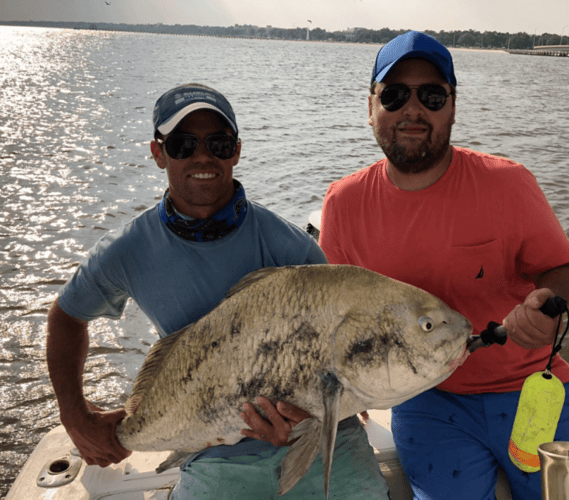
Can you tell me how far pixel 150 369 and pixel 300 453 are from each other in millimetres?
809

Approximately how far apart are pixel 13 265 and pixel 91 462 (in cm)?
626

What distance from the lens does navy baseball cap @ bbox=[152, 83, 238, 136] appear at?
235cm

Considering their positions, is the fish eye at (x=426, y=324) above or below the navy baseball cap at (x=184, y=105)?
below

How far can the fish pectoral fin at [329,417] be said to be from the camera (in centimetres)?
185

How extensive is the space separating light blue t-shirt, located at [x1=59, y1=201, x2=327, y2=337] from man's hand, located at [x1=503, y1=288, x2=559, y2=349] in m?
0.93

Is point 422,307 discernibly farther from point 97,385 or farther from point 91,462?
point 97,385

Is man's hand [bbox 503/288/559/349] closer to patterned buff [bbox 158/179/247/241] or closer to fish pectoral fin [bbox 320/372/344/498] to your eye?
fish pectoral fin [bbox 320/372/344/498]

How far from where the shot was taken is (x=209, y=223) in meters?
2.38

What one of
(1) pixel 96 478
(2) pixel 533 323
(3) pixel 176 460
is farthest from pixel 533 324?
(1) pixel 96 478

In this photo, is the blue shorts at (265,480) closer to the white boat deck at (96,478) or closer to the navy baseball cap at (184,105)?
the white boat deck at (96,478)

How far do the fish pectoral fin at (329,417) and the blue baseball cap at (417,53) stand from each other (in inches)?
79.1

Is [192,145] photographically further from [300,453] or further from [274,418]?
[300,453]

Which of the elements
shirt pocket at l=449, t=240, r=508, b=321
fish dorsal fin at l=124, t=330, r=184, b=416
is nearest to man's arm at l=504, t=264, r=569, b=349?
shirt pocket at l=449, t=240, r=508, b=321

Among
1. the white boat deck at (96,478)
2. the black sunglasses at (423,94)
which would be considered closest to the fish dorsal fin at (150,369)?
the white boat deck at (96,478)
